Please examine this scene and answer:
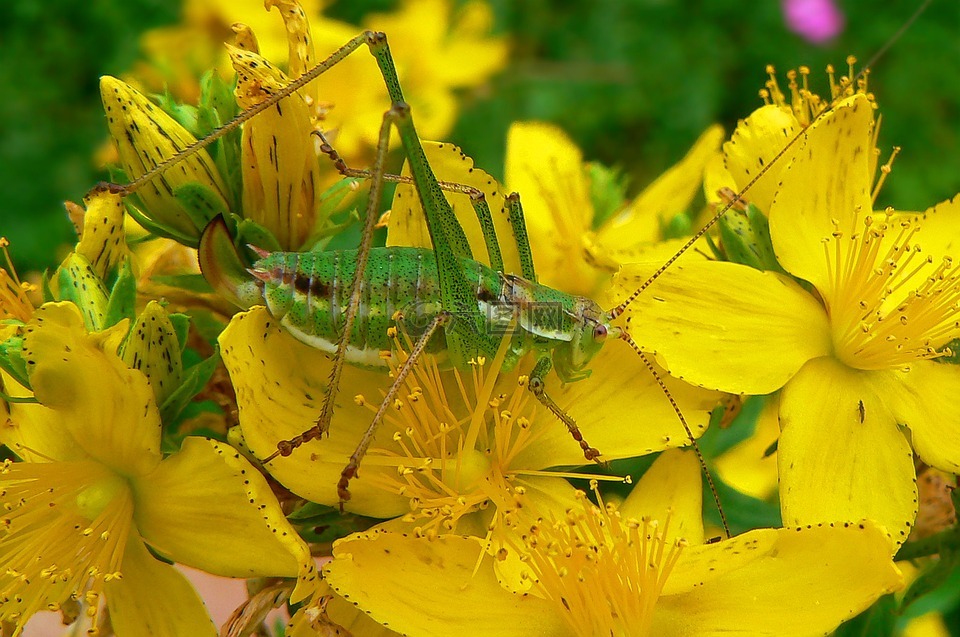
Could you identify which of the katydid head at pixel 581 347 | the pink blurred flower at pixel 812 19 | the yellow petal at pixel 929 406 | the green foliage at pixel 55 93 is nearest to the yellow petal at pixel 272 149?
the katydid head at pixel 581 347

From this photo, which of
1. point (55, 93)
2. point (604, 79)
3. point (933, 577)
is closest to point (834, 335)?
point (933, 577)

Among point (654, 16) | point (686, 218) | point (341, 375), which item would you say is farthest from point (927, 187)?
point (341, 375)

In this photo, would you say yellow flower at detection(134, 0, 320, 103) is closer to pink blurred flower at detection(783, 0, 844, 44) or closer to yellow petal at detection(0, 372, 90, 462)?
yellow petal at detection(0, 372, 90, 462)

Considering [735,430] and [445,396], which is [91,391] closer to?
[445,396]

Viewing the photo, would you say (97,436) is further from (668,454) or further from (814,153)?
(814,153)

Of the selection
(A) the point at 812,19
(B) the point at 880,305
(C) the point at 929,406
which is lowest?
(C) the point at 929,406

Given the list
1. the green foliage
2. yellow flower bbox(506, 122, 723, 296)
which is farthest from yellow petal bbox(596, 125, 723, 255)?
the green foliage

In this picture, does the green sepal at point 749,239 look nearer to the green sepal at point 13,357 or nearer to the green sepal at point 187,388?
the green sepal at point 187,388

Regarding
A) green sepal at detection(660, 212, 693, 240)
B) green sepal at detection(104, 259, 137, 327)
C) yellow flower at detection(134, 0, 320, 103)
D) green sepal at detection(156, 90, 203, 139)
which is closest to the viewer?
green sepal at detection(104, 259, 137, 327)
